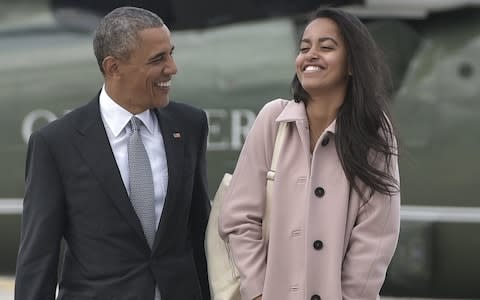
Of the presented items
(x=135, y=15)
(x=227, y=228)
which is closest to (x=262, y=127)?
(x=227, y=228)

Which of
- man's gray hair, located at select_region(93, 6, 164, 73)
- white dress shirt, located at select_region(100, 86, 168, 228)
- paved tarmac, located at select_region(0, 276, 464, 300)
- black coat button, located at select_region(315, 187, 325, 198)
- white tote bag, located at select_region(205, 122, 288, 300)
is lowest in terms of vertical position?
paved tarmac, located at select_region(0, 276, 464, 300)

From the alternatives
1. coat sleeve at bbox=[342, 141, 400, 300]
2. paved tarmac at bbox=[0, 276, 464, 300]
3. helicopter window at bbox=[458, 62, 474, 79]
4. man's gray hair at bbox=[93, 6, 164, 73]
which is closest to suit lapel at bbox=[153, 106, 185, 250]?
man's gray hair at bbox=[93, 6, 164, 73]

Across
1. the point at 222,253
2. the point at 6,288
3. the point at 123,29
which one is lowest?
the point at 6,288

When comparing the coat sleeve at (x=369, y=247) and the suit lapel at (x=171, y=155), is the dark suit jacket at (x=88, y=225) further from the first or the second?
the coat sleeve at (x=369, y=247)

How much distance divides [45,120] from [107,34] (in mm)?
3222

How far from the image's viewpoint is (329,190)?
263 centimetres

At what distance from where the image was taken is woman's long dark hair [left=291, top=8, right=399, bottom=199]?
102 inches

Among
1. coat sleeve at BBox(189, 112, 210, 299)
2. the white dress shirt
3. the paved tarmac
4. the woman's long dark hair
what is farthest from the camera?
the paved tarmac

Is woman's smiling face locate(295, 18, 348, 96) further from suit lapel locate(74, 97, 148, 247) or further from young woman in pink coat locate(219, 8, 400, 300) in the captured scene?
suit lapel locate(74, 97, 148, 247)

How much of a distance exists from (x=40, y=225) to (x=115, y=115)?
1.18 ft

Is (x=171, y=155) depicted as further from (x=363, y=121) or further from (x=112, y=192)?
(x=363, y=121)

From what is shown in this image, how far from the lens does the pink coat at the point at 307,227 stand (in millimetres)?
2607

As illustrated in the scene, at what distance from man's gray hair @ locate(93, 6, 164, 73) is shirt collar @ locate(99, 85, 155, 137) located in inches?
5.5

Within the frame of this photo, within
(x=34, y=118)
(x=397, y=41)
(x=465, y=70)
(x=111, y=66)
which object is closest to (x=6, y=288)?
(x=34, y=118)
